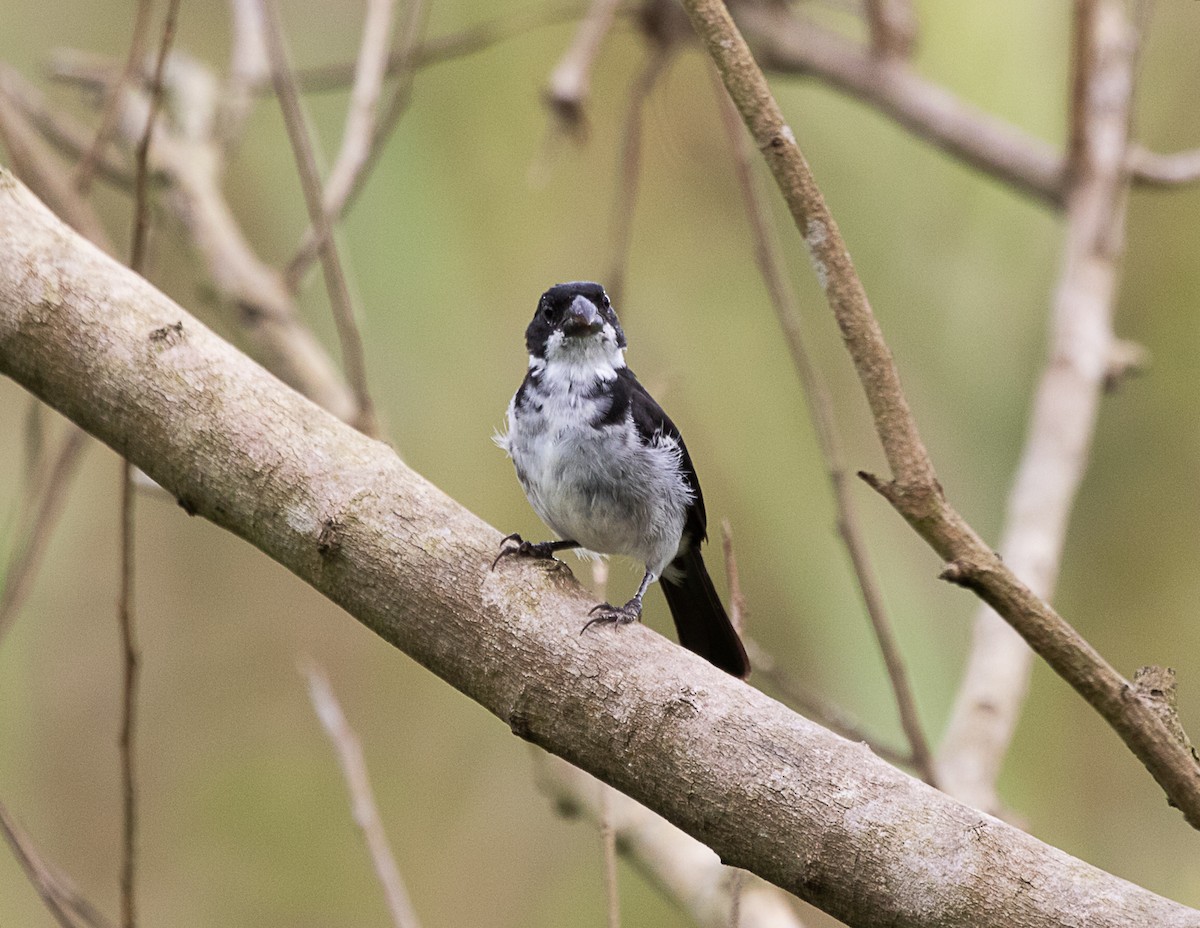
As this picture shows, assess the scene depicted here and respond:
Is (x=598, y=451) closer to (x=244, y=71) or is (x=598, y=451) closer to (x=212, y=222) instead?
(x=212, y=222)

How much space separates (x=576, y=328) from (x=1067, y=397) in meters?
1.39

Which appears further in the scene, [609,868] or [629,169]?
[629,169]

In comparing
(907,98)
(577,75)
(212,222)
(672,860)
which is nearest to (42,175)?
(212,222)

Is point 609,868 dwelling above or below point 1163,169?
below

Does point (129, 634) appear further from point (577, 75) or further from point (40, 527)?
point (577, 75)

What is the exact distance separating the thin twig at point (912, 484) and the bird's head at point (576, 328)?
3.11 ft

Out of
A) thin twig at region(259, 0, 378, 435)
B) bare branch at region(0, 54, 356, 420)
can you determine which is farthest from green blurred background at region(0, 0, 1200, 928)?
thin twig at region(259, 0, 378, 435)

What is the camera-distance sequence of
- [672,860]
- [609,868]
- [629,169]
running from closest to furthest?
[609,868] < [672,860] < [629,169]

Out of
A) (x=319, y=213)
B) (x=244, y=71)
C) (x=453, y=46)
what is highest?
(x=453, y=46)

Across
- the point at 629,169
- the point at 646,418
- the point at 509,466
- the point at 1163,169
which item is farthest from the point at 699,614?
the point at 1163,169

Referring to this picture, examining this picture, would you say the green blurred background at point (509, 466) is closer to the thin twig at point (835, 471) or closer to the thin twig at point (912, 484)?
the thin twig at point (835, 471)

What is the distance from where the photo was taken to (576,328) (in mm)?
2422

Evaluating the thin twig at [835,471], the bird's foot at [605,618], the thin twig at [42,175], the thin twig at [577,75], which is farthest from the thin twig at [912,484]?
the thin twig at [577,75]

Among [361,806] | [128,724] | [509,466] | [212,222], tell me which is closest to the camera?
[128,724]
